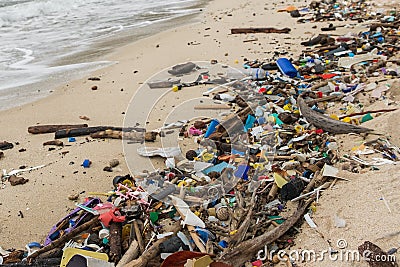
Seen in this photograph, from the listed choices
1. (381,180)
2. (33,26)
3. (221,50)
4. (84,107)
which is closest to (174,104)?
(84,107)

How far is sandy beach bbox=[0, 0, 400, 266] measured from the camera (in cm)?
284

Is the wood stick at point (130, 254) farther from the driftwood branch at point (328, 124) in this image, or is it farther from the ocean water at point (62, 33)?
the ocean water at point (62, 33)

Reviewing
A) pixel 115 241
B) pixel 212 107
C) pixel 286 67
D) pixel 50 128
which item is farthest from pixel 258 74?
pixel 115 241

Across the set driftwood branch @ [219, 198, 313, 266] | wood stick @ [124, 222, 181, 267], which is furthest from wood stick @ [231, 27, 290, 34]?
wood stick @ [124, 222, 181, 267]

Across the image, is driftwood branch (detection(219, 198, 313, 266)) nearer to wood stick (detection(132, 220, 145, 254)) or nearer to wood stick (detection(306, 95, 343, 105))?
wood stick (detection(132, 220, 145, 254))

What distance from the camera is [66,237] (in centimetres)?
306

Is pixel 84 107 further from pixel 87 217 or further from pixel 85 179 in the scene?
pixel 87 217

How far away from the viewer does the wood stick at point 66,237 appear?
2.98 metres

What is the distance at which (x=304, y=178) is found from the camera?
11.3 ft

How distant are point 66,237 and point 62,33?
366 inches

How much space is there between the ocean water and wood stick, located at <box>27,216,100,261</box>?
3998 millimetres

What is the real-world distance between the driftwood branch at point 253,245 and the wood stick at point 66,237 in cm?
110

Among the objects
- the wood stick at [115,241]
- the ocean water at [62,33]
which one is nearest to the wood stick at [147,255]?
the wood stick at [115,241]

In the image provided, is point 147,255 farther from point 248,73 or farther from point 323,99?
point 248,73
